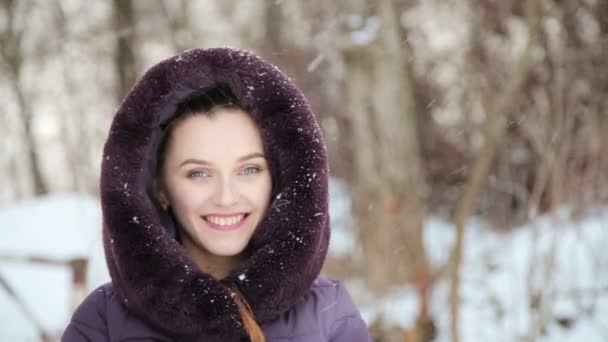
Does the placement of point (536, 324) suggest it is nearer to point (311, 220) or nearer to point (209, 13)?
point (311, 220)

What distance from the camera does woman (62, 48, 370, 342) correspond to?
1604mm

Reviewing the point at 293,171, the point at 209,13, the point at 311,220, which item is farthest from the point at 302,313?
the point at 209,13

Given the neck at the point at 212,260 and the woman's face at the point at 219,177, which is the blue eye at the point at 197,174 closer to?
the woman's face at the point at 219,177

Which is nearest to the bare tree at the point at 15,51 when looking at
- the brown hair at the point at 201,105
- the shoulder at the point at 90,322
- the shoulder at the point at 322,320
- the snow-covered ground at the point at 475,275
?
the snow-covered ground at the point at 475,275

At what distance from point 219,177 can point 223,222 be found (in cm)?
13

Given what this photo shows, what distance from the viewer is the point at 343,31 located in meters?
5.22

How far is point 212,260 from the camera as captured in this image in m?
1.85

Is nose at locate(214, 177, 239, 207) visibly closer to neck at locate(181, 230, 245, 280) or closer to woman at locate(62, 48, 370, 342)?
woman at locate(62, 48, 370, 342)

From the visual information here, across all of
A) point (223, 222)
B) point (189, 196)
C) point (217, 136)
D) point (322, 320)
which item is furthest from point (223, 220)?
point (322, 320)

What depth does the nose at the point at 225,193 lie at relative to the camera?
5.40ft

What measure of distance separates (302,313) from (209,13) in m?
7.03

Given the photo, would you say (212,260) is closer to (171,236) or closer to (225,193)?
(171,236)

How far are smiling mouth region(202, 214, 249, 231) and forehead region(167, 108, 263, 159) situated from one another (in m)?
0.17

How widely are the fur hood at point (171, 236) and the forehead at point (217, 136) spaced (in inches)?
1.4
